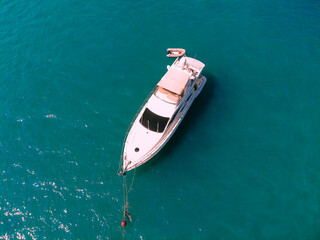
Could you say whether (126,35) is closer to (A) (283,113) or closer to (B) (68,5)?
(B) (68,5)

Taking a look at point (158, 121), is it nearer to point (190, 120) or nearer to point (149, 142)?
point (149, 142)

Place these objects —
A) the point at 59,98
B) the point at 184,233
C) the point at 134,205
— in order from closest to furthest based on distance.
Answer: the point at 184,233, the point at 134,205, the point at 59,98

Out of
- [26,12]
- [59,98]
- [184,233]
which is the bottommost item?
[184,233]

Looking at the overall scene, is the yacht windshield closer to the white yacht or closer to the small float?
the white yacht

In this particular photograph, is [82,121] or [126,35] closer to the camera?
[82,121]

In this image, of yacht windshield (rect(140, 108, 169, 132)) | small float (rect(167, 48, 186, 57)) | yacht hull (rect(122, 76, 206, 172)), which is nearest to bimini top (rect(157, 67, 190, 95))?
yacht hull (rect(122, 76, 206, 172))

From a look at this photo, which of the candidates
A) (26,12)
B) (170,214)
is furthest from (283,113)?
(26,12)

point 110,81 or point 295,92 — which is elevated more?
point 110,81
